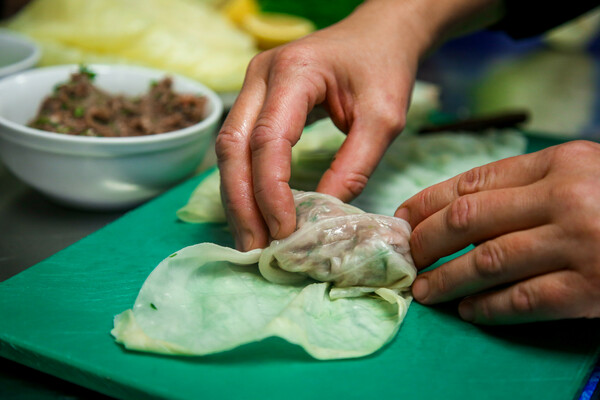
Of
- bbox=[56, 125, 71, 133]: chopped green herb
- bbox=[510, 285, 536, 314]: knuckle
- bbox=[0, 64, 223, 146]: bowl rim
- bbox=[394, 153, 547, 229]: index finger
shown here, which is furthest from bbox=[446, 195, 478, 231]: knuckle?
bbox=[56, 125, 71, 133]: chopped green herb

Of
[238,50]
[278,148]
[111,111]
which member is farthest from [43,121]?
[238,50]

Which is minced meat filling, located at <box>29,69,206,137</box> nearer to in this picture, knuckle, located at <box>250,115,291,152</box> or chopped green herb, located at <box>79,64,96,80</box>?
chopped green herb, located at <box>79,64,96,80</box>

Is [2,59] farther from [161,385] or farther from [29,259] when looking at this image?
[161,385]

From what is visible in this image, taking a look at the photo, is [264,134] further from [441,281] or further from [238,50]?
[238,50]

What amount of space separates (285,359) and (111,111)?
1.43 metres

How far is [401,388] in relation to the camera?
1357 mm

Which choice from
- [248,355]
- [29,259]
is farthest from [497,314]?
[29,259]

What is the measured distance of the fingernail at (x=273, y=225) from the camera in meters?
1.63

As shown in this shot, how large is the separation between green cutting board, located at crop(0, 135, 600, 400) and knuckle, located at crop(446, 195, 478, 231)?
26 cm

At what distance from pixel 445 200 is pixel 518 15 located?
1.68 meters

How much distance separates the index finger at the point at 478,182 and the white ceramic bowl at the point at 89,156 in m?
0.92

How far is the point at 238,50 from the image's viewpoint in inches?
145

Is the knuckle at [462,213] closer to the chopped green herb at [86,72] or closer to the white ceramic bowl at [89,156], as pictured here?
the white ceramic bowl at [89,156]

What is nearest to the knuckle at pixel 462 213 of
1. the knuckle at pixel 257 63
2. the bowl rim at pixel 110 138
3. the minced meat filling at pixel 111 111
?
the knuckle at pixel 257 63
